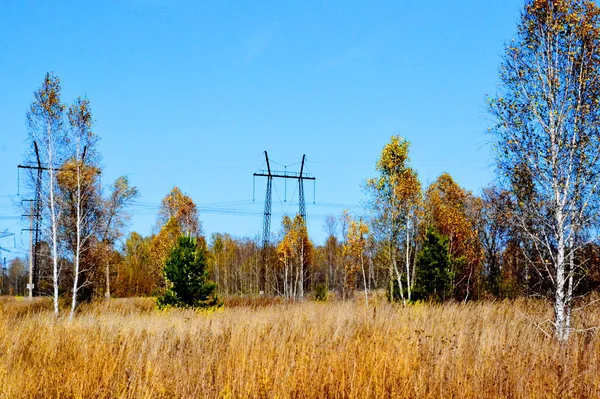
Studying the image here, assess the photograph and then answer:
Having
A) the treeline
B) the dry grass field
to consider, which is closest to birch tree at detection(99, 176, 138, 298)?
the treeline

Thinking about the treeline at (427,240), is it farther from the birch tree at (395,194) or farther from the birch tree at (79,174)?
the birch tree at (79,174)

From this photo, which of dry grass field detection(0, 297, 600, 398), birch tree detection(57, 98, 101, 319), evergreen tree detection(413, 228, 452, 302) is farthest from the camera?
evergreen tree detection(413, 228, 452, 302)

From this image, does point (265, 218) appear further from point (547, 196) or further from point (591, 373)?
point (591, 373)

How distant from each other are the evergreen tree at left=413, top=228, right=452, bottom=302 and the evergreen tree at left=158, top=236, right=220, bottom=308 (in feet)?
35.8

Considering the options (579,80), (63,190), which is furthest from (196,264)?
(579,80)

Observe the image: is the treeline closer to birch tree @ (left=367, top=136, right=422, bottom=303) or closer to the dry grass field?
birch tree @ (left=367, top=136, right=422, bottom=303)

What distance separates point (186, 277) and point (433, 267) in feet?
41.3

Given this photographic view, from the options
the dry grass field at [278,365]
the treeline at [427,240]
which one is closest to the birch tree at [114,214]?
the treeline at [427,240]

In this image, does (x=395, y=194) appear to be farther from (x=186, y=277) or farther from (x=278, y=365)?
(x=278, y=365)

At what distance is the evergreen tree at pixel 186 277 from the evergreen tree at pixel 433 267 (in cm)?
1090

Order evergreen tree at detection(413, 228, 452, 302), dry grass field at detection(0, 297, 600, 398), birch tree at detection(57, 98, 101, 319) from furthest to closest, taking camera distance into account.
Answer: evergreen tree at detection(413, 228, 452, 302) → birch tree at detection(57, 98, 101, 319) → dry grass field at detection(0, 297, 600, 398)

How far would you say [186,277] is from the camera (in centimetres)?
2272

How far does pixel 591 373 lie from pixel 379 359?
2.60 metres

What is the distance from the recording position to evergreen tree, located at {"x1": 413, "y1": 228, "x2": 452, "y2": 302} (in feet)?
87.5
